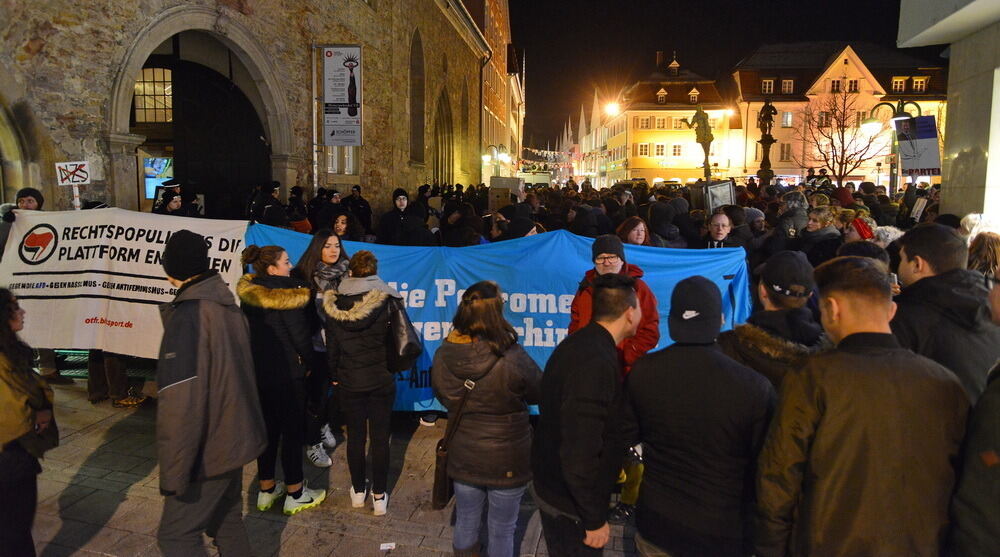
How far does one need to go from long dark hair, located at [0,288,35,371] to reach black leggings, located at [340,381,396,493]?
6.36 feet

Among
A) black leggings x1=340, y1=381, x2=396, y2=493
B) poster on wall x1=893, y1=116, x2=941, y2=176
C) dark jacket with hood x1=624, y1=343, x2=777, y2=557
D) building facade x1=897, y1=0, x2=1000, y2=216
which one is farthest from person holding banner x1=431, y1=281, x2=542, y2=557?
poster on wall x1=893, y1=116, x2=941, y2=176

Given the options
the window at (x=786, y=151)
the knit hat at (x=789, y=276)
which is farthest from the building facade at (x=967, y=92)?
the window at (x=786, y=151)

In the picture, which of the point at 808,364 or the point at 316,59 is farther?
the point at 316,59

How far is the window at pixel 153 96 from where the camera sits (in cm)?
1973

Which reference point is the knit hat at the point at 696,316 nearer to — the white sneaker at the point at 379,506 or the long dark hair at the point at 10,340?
the white sneaker at the point at 379,506

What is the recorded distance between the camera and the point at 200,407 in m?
3.36

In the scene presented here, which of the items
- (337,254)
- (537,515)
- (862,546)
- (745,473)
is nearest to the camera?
(862,546)

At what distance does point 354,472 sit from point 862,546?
345cm

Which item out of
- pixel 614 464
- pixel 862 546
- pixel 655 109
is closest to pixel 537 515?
pixel 614 464

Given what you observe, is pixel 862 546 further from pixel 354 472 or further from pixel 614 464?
pixel 354 472

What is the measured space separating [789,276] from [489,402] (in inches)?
65.1

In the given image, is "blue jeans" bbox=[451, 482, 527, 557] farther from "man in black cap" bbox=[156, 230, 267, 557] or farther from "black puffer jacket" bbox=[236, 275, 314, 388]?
"black puffer jacket" bbox=[236, 275, 314, 388]

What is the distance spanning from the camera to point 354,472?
4762 mm

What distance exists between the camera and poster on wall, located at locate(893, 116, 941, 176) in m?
8.76
